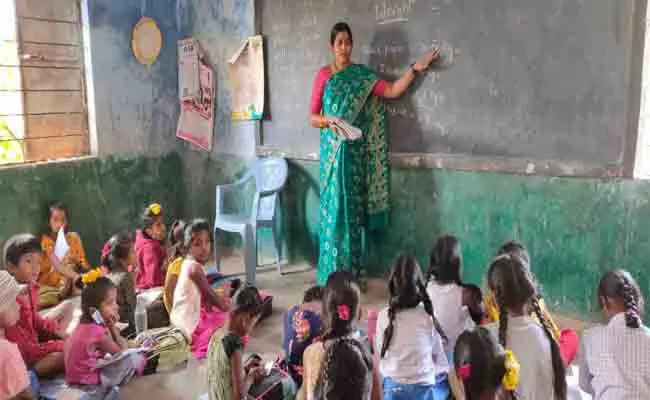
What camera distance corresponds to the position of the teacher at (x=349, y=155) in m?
3.67

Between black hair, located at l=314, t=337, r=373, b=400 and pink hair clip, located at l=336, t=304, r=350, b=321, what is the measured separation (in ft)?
0.36

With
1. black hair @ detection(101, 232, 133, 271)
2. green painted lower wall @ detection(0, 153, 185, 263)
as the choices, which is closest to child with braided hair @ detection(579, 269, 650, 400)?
black hair @ detection(101, 232, 133, 271)

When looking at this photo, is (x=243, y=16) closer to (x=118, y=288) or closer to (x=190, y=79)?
(x=190, y=79)

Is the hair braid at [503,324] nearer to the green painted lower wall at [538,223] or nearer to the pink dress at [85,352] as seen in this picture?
the green painted lower wall at [538,223]

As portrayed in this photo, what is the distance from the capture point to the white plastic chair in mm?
3895

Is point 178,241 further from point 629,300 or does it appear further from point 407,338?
point 629,300

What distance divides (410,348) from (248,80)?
9.92 feet

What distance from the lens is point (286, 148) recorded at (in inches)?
173

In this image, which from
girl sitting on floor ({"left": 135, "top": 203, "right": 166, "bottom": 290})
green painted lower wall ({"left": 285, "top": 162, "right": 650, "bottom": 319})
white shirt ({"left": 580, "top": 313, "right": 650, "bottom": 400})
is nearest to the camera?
white shirt ({"left": 580, "top": 313, "right": 650, "bottom": 400})

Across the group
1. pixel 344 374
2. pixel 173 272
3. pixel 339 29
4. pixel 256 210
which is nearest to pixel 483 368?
A: pixel 344 374

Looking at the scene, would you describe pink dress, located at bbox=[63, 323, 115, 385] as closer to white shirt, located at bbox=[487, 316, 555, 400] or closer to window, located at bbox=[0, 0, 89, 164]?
white shirt, located at bbox=[487, 316, 555, 400]

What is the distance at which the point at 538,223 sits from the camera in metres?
3.26

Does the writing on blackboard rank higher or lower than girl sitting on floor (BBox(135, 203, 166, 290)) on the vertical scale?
higher

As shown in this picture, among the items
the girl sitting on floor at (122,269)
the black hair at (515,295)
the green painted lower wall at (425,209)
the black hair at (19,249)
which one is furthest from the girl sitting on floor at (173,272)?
the black hair at (515,295)
